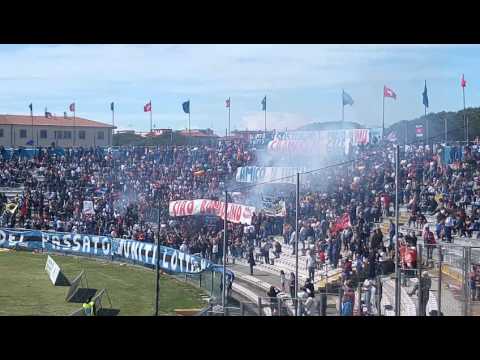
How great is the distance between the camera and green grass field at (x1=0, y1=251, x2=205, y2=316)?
11.9 meters

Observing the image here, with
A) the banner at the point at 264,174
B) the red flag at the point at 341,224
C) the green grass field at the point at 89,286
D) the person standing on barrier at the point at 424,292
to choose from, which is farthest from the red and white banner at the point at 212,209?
the person standing on barrier at the point at 424,292

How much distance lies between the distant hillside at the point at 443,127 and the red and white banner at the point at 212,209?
17.8 feet

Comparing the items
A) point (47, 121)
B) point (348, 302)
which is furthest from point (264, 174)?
point (47, 121)

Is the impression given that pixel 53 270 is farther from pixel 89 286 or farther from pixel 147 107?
pixel 147 107

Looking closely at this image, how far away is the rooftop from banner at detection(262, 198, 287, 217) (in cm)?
1612

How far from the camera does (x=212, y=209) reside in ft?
48.1

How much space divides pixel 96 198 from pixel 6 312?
7.27 m

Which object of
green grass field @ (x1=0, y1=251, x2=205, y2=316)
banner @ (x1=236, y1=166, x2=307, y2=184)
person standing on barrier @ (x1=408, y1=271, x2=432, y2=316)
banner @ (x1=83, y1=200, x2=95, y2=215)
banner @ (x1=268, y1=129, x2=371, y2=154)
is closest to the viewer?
person standing on barrier @ (x1=408, y1=271, x2=432, y2=316)

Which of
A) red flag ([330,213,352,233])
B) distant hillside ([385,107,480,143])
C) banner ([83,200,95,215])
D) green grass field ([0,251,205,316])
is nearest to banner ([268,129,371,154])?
distant hillside ([385,107,480,143])

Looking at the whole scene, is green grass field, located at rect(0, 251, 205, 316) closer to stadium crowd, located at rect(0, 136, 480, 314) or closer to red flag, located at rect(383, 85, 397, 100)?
stadium crowd, located at rect(0, 136, 480, 314)

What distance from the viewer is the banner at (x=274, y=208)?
42.7ft

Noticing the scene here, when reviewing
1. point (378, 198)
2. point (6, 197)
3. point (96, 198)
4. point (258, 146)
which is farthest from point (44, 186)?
point (378, 198)

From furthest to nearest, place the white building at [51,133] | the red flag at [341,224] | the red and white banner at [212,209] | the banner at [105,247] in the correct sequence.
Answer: the white building at [51,133] < the banner at [105,247] < the red and white banner at [212,209] < the red flag at [341,224]

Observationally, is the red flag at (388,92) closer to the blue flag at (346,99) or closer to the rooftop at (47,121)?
the blue flag at (346,99)
